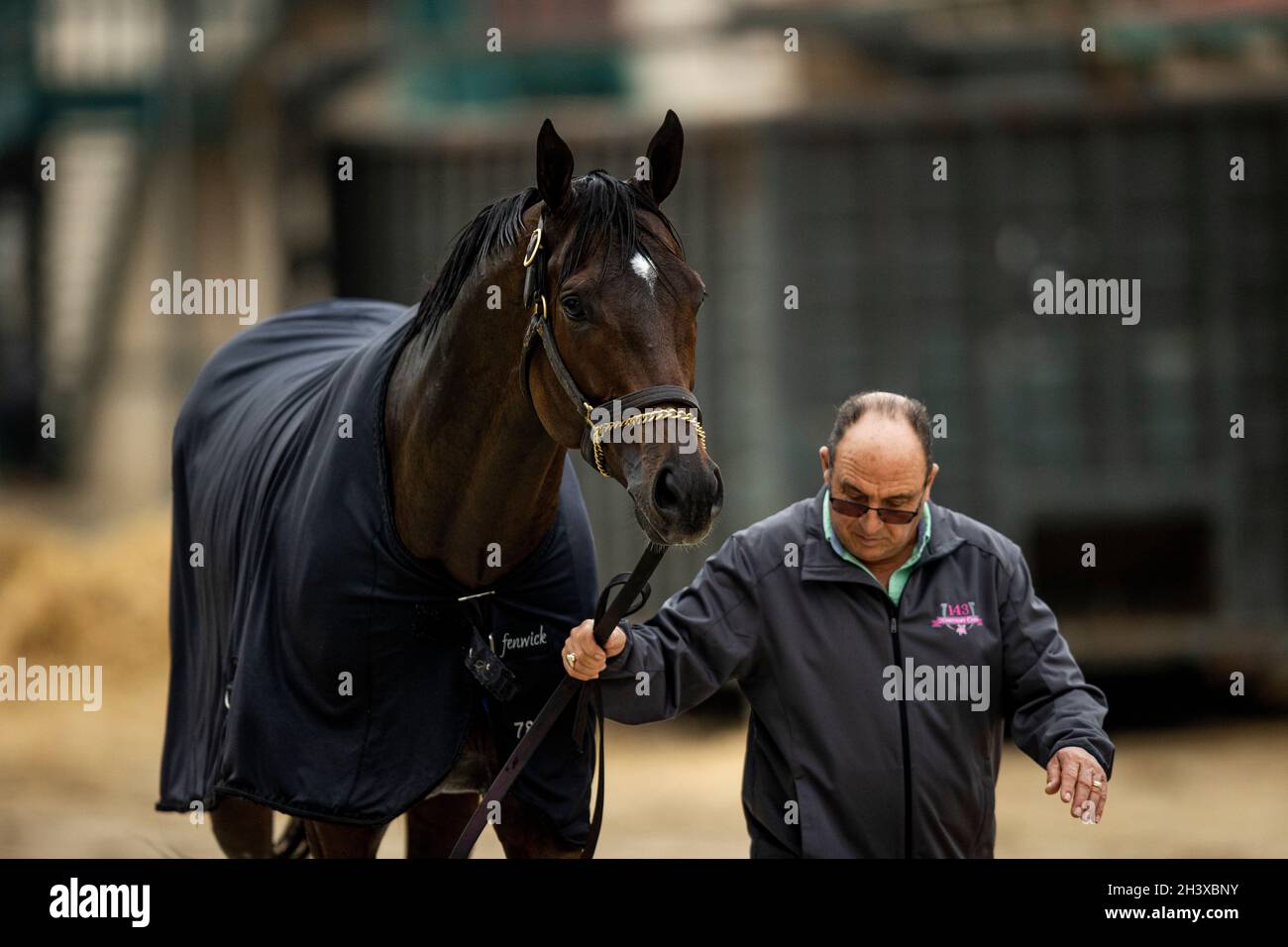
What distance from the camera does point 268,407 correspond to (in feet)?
12.3

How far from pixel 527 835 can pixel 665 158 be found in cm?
130

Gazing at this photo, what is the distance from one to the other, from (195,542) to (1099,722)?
222 cm

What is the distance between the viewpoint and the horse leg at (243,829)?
3.83 metres

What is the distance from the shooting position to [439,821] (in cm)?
358

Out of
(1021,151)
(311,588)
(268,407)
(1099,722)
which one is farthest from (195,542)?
(1021,151)

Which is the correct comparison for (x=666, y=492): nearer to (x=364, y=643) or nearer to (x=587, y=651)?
(x=587, y=651)

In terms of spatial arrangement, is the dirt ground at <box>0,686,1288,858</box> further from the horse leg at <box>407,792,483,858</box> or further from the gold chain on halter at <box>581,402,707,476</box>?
the gold chain on halter at <box>581,402,707,476</box>

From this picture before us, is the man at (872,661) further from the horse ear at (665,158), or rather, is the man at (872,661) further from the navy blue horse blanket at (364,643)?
the horse ear at (665,158)

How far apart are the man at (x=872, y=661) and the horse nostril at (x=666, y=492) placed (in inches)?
18.2

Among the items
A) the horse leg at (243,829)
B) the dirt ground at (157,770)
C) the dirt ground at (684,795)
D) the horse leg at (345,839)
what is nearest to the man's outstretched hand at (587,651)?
the horse leg at (345,839)

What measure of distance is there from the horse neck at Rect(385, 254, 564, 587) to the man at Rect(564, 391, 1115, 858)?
1.00ft
